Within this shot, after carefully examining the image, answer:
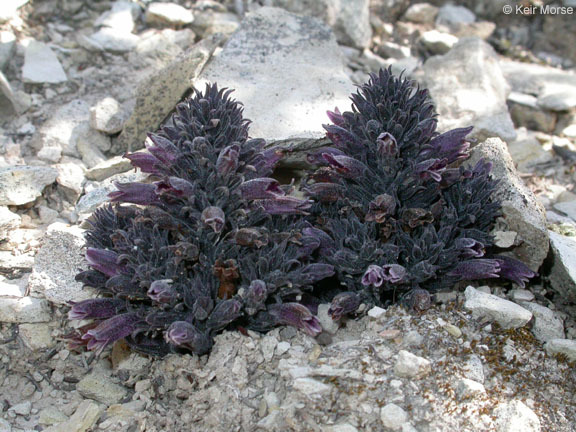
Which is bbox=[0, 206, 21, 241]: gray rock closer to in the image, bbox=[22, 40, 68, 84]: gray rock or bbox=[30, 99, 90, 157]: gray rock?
bbox=[30, 99, 90, 157]: gray rock

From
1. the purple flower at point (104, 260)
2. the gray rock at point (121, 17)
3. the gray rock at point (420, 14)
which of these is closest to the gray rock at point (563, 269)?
the purple flower at point (104, 260)

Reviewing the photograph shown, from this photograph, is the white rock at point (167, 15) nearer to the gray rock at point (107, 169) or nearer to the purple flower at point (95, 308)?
the gray rock at point (107, 169)

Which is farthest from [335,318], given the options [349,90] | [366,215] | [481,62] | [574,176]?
[481,62]

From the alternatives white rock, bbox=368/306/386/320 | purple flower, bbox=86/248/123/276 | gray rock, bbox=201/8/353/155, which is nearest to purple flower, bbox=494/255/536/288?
white rock, bbox=368/306/386/320

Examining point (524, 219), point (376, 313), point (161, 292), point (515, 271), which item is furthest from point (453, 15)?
point (161, 292)

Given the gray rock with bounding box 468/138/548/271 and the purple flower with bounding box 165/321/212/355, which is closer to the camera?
the purple flower with bounding box 165/321/212/355
